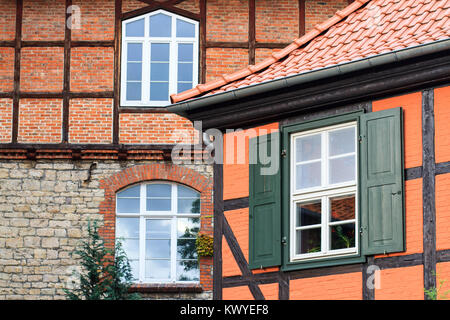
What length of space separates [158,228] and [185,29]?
3528 mm

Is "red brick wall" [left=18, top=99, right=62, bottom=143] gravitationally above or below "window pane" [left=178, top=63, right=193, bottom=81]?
below

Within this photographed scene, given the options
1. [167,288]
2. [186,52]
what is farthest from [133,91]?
[167,288]

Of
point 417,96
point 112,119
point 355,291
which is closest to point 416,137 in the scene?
point 417,96

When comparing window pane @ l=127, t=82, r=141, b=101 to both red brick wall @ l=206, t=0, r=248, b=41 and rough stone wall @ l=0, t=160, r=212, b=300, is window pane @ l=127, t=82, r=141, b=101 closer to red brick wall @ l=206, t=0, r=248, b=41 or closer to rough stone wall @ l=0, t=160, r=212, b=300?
rough stone wall @ l=0, t=160, r=212, b=300

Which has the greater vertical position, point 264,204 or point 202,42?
point 202,42

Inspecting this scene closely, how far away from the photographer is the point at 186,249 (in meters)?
22.7

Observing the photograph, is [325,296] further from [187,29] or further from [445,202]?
[187,29]

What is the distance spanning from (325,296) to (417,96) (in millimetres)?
2279

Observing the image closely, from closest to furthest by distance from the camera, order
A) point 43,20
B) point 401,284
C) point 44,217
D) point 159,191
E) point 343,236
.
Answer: point 401,284
point 343,236
point 44,217
point 159,191
point 43,20

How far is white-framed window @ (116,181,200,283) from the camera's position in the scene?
2261 cm

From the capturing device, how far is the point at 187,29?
77.2 feet

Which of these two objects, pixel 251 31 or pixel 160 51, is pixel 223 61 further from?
pixel 160 51

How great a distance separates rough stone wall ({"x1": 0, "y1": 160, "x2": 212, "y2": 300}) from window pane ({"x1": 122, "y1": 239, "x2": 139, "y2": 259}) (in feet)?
2.02

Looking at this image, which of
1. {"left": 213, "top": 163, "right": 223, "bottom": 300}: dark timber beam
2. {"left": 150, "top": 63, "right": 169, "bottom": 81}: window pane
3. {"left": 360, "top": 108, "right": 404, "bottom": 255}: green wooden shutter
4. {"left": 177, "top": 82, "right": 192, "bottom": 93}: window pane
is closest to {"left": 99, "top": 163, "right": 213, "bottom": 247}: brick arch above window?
{"left": 177, "top": 82, "right": 192, "bottom": 93}: window pane
